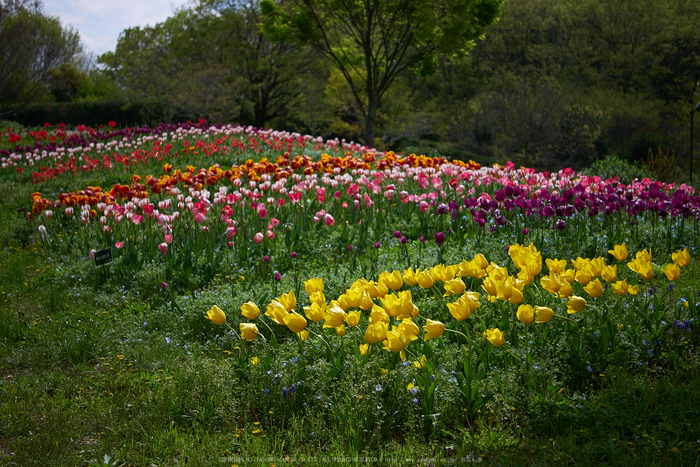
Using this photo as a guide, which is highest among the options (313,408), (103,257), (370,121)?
(370,121)

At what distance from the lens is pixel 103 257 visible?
494 centimetres

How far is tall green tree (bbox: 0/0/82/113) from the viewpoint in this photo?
759 inches

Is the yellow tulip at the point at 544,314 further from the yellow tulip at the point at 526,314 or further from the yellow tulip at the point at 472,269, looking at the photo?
the yellow tulip at the point at 472,269

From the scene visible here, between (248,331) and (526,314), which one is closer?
(526,314)

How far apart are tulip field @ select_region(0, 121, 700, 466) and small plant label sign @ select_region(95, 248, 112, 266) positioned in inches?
0.9

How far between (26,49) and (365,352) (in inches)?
880

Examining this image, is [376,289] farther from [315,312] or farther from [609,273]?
[609,273]

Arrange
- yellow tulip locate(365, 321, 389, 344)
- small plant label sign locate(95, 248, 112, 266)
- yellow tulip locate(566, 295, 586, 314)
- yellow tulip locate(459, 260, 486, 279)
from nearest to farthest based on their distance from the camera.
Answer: yellow tulip locate(365, 321, 389, 344)
yellow tulip locate(566, 295, 586, 314)
yellow tulip locate(459, 260, 486, 279)
small plant label sign locate(95, 248, 112, 266)

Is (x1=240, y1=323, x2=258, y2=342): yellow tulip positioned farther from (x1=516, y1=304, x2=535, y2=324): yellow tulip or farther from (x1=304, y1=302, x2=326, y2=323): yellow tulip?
(x1=516, y1=304, x2=535, y2=324): yellow tulip

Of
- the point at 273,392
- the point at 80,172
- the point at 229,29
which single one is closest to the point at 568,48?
the point at 229,29

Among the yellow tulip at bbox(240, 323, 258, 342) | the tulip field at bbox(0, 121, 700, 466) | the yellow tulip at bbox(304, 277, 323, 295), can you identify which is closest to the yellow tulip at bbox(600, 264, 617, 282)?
the tulip field at bbox(0, 121, 700, 466)

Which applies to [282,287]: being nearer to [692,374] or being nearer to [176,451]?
[176,451]

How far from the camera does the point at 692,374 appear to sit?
2.90 metres

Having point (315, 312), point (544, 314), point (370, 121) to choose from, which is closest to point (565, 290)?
point (544, 314)
